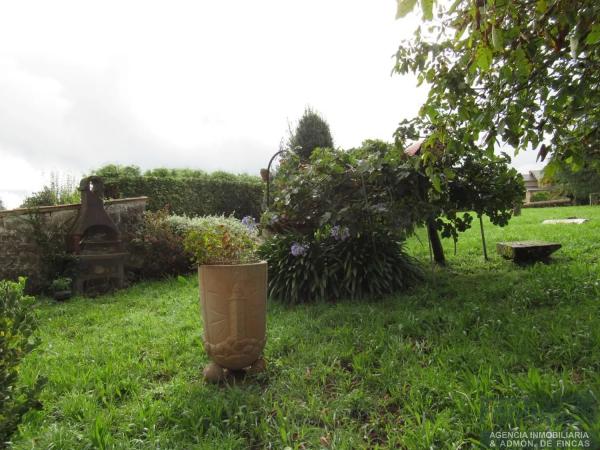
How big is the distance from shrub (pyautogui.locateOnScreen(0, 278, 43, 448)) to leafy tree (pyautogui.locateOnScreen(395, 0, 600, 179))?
2305 millimetres

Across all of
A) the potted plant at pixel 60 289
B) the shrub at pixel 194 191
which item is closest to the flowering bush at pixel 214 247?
the potted plant at pixel 60 289

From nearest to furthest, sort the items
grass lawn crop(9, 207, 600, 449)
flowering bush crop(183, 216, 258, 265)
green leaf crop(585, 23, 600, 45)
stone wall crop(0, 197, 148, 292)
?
green leaf crop(585, 23, 600, 45)
grass lawn crop(9, 207, 600, 449)
flowering bush crop(183, 216, 258, 265)
stone wall crop(0, 197, 148, 292)

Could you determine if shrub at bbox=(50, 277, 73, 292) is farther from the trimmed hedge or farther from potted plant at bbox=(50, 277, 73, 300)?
the trimmed hedge

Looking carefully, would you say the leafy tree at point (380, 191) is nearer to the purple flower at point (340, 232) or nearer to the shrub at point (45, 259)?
the purple flower at point (340, 232)

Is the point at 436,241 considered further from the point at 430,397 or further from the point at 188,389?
the point at 188,389

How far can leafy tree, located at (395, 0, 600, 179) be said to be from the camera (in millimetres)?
1767

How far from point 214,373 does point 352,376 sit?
2.97ft

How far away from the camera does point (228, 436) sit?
185 centimetres

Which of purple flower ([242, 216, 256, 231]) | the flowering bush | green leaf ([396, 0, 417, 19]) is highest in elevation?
green leaf ([396, 0, 417, 19])

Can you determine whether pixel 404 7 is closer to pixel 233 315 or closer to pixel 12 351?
pixel 233 315

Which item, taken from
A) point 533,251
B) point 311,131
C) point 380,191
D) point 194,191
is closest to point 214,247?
point 380,191

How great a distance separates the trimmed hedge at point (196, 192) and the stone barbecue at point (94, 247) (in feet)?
5.10

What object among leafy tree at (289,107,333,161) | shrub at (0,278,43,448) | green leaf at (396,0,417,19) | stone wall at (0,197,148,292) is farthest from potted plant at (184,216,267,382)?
leafy tree at (289,107,333,161)

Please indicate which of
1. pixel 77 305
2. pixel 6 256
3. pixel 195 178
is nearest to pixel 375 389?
pixel 77 305
